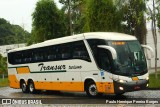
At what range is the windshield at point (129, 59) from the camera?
692 inches

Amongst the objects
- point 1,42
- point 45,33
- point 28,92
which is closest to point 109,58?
point 28,92

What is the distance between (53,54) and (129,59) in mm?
6389

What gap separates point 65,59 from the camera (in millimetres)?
21438

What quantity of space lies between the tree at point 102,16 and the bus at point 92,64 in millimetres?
8298

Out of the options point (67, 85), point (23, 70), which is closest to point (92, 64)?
point (67, 85)

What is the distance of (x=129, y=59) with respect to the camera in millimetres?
17844

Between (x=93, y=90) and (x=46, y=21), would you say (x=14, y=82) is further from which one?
(x=46, y=21)

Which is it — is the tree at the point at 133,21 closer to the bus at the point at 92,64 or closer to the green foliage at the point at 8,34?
the bus at the point at 92,64

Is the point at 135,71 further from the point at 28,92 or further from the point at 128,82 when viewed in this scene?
the point at 28,92

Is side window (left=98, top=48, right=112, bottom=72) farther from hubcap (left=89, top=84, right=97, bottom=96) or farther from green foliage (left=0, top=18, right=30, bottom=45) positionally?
green foliage (left=0, top=18, right=30, bottom=45)

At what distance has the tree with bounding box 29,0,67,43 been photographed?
4381 cm

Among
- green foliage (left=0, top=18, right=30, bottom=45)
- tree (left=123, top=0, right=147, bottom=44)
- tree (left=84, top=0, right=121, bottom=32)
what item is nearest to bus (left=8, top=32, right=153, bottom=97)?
tree (left=84, top=0, right=121, bottom=32)

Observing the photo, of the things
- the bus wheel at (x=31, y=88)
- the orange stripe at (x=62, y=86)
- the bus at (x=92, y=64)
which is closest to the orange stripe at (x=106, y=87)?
the bus at (x=92, y=64)

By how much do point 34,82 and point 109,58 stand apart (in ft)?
30.7
